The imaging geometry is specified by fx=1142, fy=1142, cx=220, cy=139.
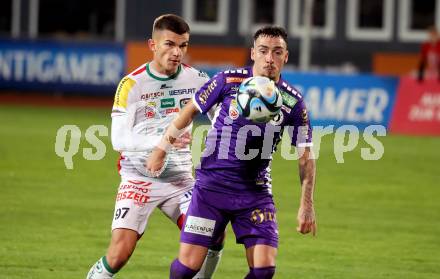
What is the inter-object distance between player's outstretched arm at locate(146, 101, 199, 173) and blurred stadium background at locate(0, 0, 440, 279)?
261 cm

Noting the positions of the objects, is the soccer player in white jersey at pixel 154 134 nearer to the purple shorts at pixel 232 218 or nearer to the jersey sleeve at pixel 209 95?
the purple shorts at pixel 232 218

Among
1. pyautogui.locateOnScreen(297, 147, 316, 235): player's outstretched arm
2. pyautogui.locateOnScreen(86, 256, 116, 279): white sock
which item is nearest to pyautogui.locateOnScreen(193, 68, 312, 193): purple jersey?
pyautogui.locateOnScreen(297, 147, 316, 235): player's outstretched arm

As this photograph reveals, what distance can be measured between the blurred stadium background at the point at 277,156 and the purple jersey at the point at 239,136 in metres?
2.60

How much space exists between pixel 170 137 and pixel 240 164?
0.58 metres

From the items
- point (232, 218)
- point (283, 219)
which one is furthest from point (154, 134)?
point (283, 219)

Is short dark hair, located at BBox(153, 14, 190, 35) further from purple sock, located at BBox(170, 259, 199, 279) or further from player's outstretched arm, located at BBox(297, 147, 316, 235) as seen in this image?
purple sock, located at BBox(170, 259, 199, 279)

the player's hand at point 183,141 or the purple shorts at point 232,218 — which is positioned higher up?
the player's hand at point 183,141

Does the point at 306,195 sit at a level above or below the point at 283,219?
above

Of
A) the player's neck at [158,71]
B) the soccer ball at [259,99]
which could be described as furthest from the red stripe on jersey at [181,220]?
the soccer ball at [259,99]

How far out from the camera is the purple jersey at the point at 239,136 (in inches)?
344

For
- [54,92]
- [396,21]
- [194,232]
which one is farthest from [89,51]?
[194,232]

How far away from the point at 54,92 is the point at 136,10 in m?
7.30

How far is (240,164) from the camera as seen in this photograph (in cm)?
874

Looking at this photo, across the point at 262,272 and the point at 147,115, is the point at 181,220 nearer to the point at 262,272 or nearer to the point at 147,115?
the point at 147,115
